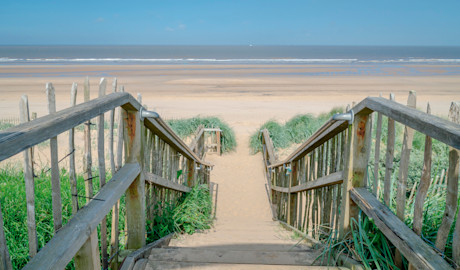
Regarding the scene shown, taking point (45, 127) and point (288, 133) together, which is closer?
point (45, 127)

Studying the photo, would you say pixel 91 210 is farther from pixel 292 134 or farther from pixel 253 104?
pixel 253 104

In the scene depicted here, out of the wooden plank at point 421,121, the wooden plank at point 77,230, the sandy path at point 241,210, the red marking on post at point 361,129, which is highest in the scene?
the wooden plank at point 421,121

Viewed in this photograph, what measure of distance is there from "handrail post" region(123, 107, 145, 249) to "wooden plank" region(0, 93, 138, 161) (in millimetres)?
485

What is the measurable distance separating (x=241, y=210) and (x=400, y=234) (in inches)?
200

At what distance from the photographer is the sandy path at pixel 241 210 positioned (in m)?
3.78

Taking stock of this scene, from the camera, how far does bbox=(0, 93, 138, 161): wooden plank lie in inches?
45.6

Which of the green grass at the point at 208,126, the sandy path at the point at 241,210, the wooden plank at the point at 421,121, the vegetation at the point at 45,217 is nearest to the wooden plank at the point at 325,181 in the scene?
the sandy path at the point at 241,210

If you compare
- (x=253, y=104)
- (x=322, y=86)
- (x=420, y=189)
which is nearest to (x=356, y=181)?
(x=420, y=189)

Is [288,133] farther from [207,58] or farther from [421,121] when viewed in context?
[207,58]

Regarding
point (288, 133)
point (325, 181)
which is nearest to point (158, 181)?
point (325, 181)

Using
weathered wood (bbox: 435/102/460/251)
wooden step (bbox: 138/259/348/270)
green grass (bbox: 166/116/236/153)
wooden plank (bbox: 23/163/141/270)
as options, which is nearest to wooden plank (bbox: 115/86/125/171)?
wooden plank (bbox: 23/163/141/270)

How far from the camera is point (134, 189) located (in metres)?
2.73

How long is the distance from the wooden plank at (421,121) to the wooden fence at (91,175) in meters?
1.55

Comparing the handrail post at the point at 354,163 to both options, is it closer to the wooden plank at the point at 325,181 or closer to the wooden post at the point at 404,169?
the wooden plank at the point at 325,181
